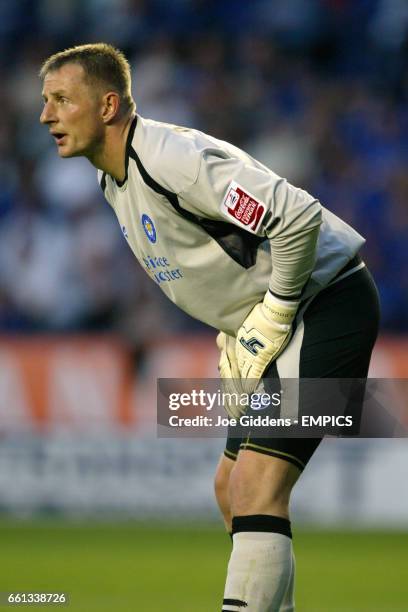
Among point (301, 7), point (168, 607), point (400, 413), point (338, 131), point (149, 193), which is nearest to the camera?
point (149, 193)

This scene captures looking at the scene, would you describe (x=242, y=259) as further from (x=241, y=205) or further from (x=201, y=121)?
(x=201, y=121)

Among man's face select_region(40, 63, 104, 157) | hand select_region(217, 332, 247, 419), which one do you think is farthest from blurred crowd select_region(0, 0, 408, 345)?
man's face select_region(40, 63, 104, 157)

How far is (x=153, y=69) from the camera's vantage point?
1283cm

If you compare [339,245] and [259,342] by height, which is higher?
[339,245]

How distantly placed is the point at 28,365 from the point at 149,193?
6.60 metres

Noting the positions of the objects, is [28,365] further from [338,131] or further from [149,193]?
[149,193]

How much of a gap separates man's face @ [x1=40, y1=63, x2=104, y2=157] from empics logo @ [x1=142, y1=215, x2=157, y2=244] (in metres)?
0.36

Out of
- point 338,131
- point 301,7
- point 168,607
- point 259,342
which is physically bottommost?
point 168,607

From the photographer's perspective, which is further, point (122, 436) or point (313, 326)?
point (122, 436)

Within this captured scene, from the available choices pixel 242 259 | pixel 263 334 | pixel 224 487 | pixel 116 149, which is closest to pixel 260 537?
pixel 224 487

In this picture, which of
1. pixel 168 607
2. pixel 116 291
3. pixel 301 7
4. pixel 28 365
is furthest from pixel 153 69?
pixel 168 607

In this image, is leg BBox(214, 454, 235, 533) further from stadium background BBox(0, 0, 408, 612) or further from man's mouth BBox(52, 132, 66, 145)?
stadium background BBox(0, 0, 408, 612)

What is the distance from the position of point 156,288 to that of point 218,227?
6720mm

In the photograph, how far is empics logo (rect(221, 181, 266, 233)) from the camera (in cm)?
450
